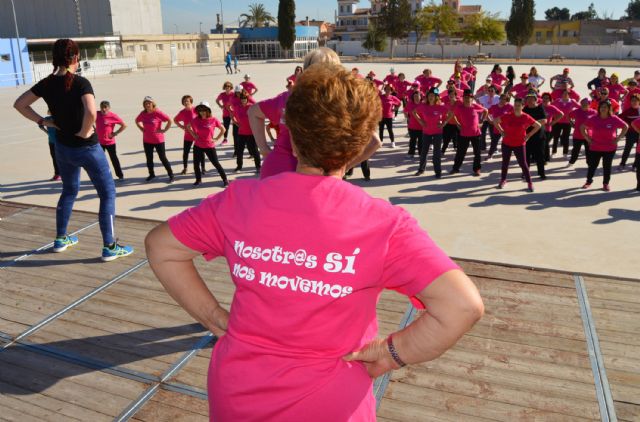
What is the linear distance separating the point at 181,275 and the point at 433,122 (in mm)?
9219

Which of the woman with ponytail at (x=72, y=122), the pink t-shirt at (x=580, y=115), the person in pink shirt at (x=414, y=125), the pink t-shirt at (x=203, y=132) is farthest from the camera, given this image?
the person in pink shirt at (x=414, y=125)

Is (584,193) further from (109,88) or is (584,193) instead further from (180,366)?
(109,88)

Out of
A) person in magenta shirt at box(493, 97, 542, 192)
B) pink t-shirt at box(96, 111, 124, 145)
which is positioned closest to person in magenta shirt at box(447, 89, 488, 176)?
person in magenta shirt at box(493, 97, 542, 192)

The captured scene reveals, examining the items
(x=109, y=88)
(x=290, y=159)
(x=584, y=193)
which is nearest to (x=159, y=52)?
(x=109, y=88)

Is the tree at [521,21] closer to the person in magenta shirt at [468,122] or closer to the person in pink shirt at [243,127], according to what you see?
the person in magenta shirt at [468,122]

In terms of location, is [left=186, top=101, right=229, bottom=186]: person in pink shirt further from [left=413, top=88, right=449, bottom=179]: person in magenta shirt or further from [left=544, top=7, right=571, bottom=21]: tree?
[left=544, top=7, right=571, bottom=21]: tree

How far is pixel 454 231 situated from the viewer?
7098mm

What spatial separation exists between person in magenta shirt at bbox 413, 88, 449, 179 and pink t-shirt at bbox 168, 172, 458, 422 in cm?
912

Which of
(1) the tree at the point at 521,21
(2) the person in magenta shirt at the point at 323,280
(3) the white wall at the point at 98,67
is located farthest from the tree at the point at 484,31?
(2) the person in magenta shirt at the point at 323,280

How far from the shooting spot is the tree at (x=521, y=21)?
5888 cm

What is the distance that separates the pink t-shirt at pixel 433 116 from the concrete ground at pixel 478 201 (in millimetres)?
983

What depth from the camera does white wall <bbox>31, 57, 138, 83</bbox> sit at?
35.7 meters

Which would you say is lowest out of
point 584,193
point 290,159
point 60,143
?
point 584,193

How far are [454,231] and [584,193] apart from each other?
3495 millimetres
